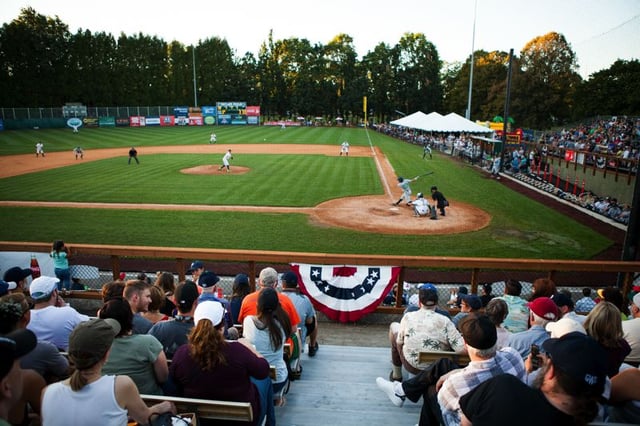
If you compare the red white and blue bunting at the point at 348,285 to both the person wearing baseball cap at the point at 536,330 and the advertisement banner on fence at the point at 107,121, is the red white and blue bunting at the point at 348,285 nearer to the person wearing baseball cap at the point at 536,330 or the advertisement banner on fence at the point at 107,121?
the person wearing baseball cap at the point at 536,330

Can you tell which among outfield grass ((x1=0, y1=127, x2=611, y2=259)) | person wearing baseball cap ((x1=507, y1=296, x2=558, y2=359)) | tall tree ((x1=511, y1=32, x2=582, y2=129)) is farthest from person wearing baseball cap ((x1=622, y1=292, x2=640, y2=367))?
tall tree ((x1=511, y1=32, x2=582, y2=129))

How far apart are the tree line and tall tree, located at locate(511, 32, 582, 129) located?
15 centimetres

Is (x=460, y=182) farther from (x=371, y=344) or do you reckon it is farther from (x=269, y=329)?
(x=269, y=329)

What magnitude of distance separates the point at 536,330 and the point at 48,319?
211 inches

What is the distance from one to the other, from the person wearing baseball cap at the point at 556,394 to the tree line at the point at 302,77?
60.2 metres

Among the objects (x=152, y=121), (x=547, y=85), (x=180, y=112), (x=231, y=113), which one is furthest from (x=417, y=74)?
(x=152, y=121)

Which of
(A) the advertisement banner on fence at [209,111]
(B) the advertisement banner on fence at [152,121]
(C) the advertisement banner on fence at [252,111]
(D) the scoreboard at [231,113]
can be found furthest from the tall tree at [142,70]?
(C) the advertisement banner on fence at [252,111]

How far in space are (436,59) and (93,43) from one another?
66.0m

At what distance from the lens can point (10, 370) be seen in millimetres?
2809

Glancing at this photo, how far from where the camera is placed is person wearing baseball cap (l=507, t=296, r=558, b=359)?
473cm

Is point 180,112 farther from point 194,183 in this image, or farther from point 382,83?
point 194,183

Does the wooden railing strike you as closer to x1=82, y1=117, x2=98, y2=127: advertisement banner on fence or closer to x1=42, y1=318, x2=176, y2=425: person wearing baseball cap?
x1=42, y1=318, x2=176, y2=425: person wearing baseball cap

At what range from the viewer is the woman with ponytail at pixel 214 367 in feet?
12.3

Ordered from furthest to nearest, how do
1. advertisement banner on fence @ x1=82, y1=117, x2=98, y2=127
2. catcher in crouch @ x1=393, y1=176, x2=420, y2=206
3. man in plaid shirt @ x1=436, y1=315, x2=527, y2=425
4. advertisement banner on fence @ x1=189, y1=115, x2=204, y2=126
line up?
1. advertisement banner on fence @ x1=189, y1=115, x2=204, y2=126
2. advertisement banner on fence @ x1=82, y1=117, x2=98, y2=127
3. catcher in crouch @ x1=393, y1=176, x2=420, y2=206
4. man in plaid shirt @ x1=436, y1=315, x2=527, y2=425
